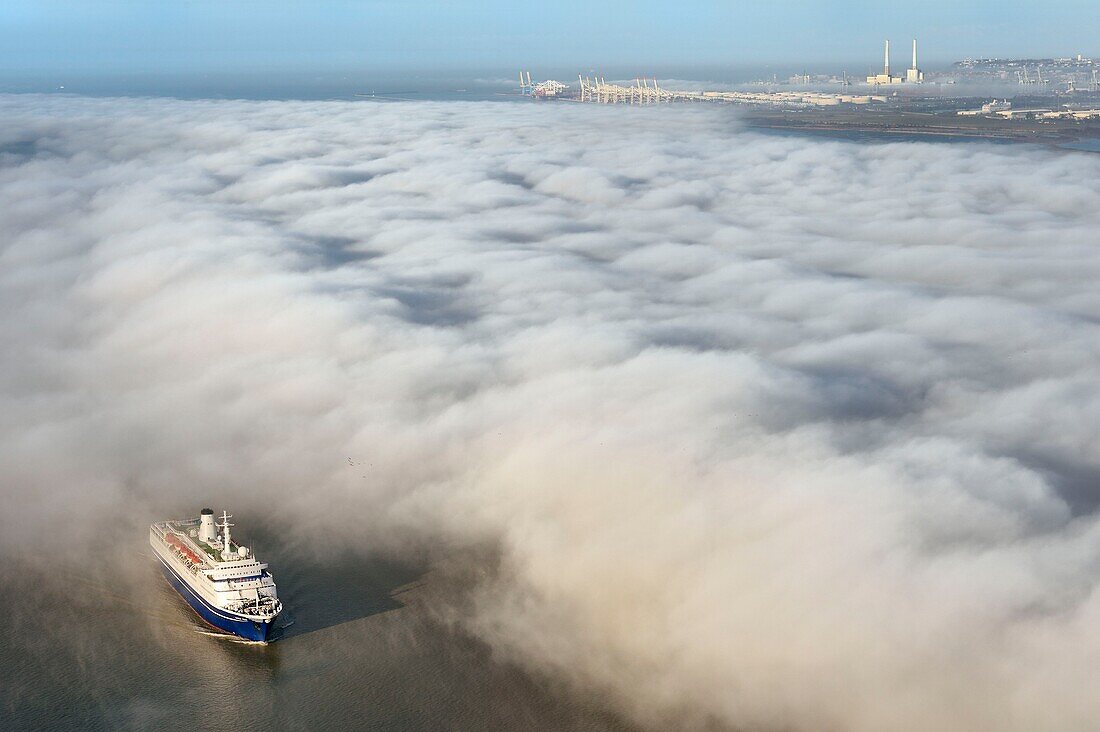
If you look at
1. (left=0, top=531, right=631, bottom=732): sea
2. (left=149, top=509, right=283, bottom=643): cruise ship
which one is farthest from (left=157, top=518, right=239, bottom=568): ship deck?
(left=0, top=531, right=631, bottom=732): sea

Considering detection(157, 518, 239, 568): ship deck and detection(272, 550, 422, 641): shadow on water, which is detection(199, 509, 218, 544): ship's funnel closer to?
detection(157, 518, 239, 568): ship deck

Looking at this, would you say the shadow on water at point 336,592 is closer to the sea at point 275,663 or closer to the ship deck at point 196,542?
the sea at point 275,663

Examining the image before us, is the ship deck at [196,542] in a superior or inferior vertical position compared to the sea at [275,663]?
superior

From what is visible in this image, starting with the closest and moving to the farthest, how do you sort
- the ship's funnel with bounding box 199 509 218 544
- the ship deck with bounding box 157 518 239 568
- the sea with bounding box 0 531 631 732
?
the sea with bounding box 0 531 631 732 < the ship deck with bounding box 157 518 239 568 < the ship's funnel with bounding box 199 509 218 544

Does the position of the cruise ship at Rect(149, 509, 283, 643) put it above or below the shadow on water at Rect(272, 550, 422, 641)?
above

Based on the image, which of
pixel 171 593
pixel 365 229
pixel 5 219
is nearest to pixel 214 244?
pixel 365 229

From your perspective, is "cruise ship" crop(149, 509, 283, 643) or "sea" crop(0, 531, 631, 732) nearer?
"sea" crop(0, 531, 631, 732)

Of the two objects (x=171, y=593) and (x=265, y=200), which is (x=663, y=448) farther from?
(x=265, y=200)

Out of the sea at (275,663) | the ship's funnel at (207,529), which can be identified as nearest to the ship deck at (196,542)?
the ship's funnel at (207,529)
